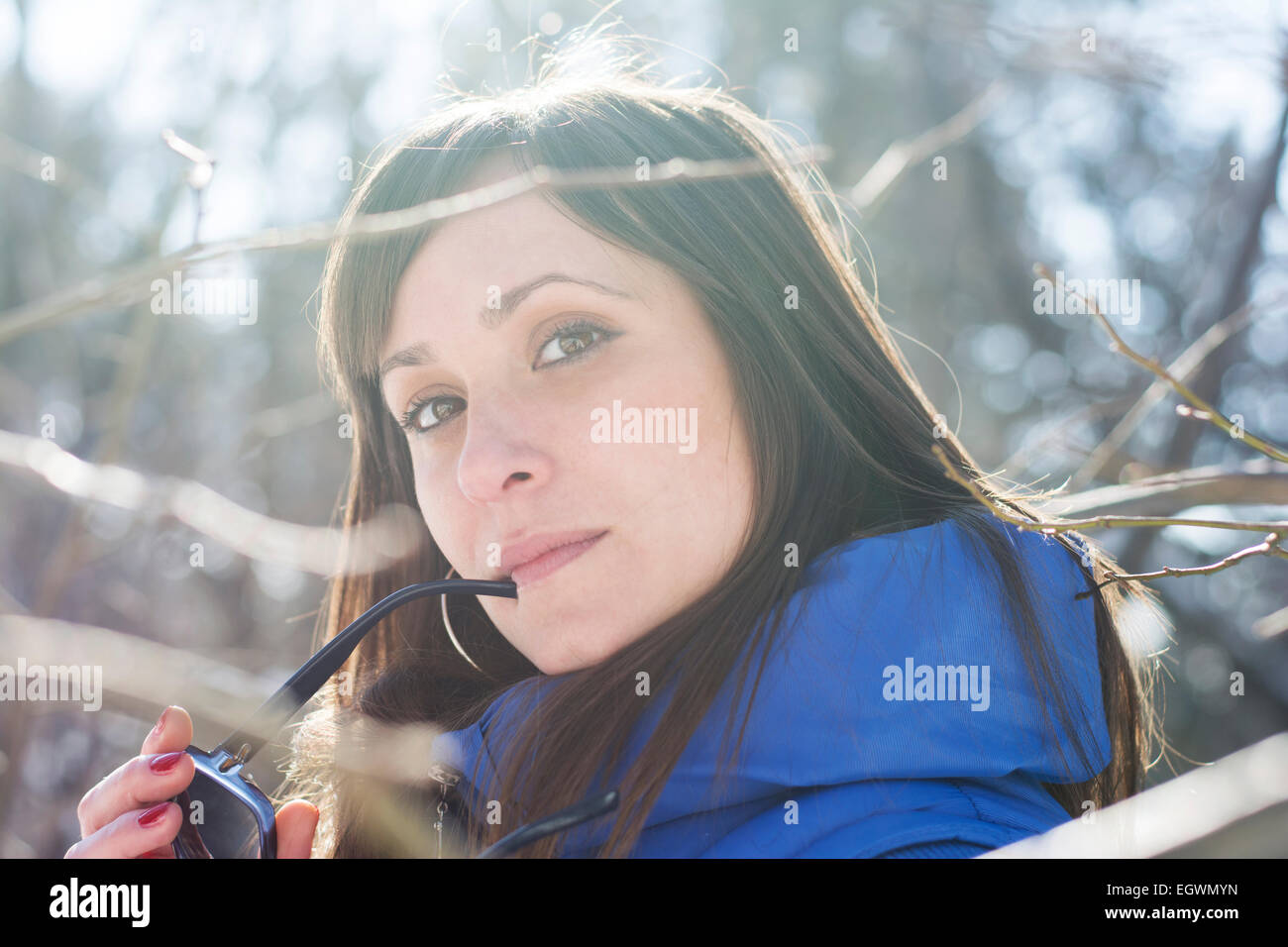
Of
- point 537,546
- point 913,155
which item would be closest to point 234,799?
point 537,546

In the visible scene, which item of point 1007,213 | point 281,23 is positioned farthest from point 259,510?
point 1007,213

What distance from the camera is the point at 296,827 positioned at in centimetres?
117

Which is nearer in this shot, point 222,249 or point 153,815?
point 222,249

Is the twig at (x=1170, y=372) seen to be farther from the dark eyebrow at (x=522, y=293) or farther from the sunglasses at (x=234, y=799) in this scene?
the sunglasses at (x=234, y=799)

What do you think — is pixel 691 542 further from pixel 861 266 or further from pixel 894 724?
pixel 861 266

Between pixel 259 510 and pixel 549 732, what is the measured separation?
3115mm

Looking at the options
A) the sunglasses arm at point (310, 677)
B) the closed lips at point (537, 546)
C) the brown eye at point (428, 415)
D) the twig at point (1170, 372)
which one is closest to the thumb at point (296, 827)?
the sunglasses arm at point (310, 677)

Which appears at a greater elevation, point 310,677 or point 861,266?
point 861,266

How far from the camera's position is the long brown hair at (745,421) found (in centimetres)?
109

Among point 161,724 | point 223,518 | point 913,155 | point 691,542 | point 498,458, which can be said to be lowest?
point 161,724

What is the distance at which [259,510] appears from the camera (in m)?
3.87

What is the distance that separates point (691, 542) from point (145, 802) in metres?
0.68

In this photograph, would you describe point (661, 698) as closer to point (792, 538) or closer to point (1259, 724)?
point (792, 538)

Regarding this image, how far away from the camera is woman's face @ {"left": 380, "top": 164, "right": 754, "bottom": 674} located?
3.65ft
